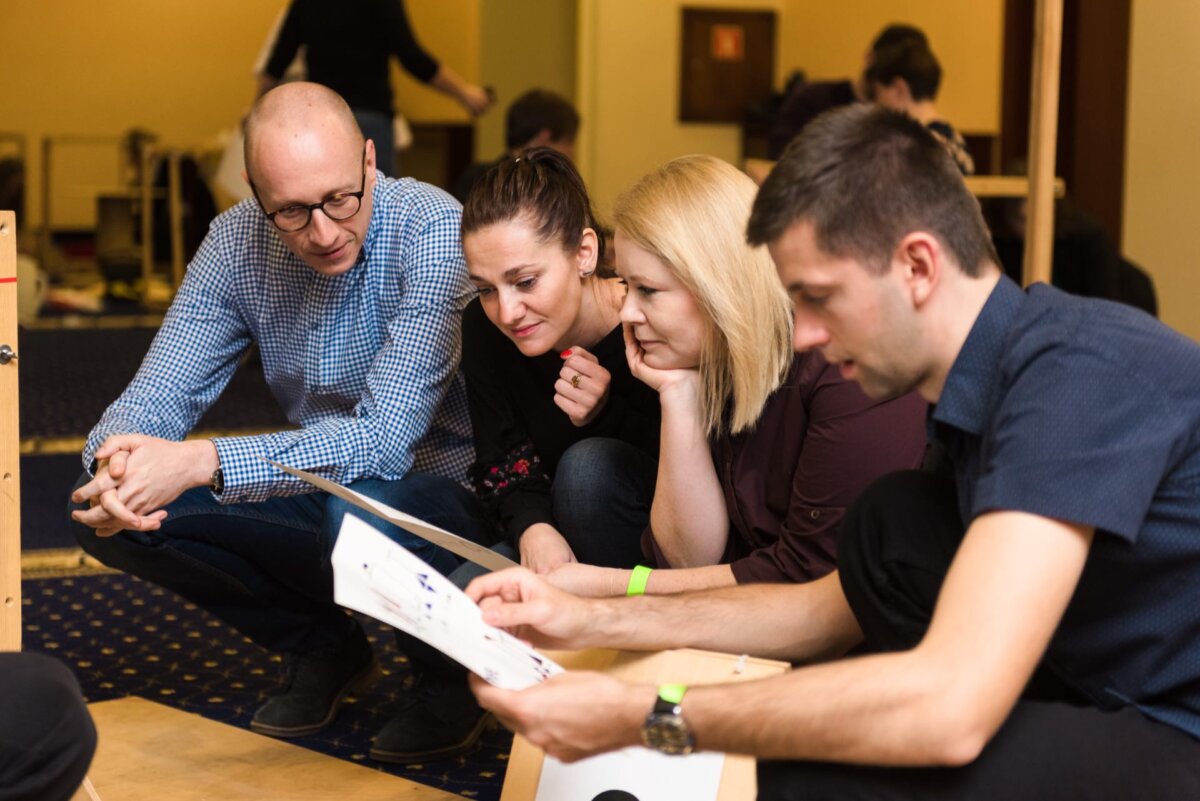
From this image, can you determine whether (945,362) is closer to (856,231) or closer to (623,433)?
(856,231)

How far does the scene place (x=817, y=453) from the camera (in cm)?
167

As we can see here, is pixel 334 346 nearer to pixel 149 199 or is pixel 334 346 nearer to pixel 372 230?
pixel 372 230

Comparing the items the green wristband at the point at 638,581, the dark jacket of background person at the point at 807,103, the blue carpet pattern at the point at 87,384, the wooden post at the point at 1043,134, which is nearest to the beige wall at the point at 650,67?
the blue carpet pattern at the point at 87,384

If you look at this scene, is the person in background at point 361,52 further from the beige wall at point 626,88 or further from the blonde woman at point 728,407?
the beige wall at point 626,88

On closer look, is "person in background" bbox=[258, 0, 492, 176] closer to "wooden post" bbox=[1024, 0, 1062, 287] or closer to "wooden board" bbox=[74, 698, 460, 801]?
"wooden post" bbox=[1024, 0, 1062, 287]

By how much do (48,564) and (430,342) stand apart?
1.43m

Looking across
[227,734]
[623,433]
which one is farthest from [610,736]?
[227,734]

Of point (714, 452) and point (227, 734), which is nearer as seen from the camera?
point (714, 452)

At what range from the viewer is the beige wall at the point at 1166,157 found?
4.57 m

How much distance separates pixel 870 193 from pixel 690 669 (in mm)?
553

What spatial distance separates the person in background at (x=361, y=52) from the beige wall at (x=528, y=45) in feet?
12.3

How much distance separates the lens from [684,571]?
173cm

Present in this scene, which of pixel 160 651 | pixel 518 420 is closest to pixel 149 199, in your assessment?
pixel 160 651

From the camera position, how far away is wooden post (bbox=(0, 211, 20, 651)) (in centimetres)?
169
